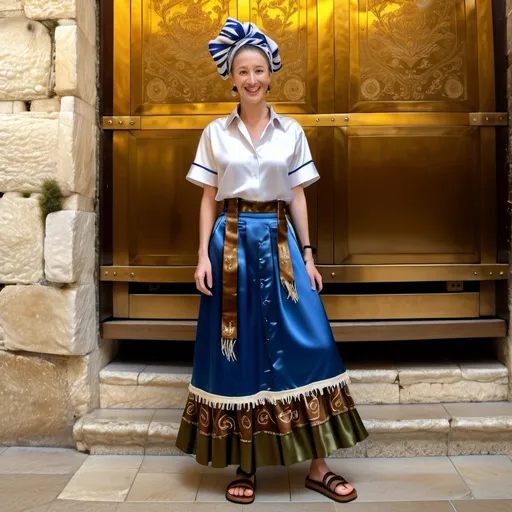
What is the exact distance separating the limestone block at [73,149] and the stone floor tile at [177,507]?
4.60 feet

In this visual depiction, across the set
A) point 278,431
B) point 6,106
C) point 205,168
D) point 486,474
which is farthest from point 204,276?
point 486,474

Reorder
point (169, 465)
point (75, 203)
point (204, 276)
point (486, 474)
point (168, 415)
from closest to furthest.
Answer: point (204, 276), point (486, 474), point (169, 465), point (75, 203), point (168, 415)

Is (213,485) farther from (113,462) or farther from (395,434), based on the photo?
A: (395,434)

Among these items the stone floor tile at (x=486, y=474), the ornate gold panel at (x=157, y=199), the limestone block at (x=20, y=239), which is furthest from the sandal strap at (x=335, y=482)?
the limestone block at (x=20, y=239)

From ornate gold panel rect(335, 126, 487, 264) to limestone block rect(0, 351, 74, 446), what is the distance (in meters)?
1.56

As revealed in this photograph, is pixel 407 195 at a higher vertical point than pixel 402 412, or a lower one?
higher

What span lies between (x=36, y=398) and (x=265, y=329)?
1.29m

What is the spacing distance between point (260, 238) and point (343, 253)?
2.43ft

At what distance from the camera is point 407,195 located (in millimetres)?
2633

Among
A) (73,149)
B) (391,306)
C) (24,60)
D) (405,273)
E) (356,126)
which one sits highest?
(24,60)

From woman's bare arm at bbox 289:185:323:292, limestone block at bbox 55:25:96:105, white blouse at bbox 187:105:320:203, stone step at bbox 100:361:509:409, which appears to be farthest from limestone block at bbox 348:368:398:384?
limestone block at bbox 55:25:96:105

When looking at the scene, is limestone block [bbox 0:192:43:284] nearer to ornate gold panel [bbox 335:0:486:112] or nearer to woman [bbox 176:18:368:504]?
woman [bbox 176:18:368:504]

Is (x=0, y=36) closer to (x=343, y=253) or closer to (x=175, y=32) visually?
(x=175, y=32)

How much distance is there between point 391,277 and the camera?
2613 millimetres
